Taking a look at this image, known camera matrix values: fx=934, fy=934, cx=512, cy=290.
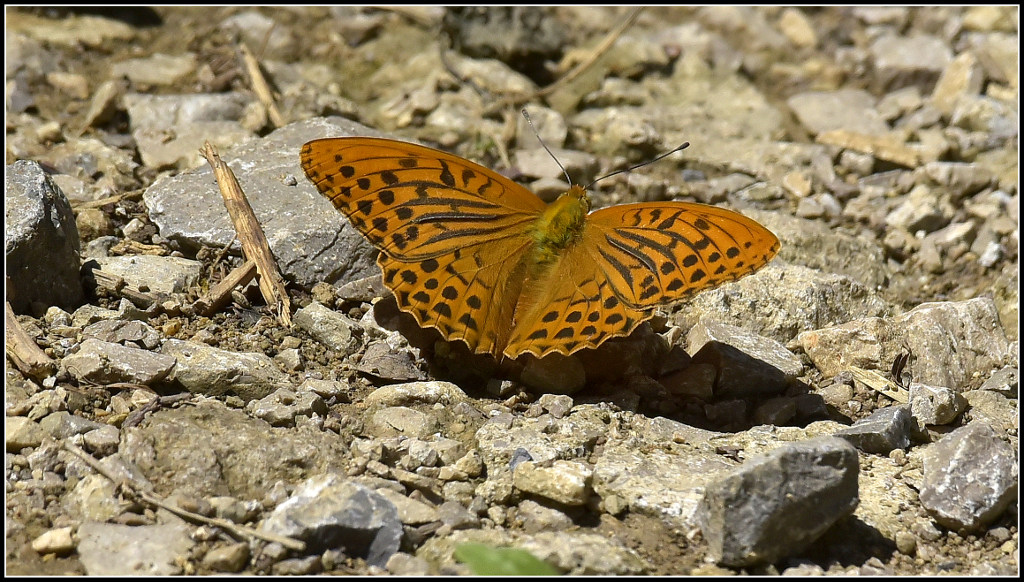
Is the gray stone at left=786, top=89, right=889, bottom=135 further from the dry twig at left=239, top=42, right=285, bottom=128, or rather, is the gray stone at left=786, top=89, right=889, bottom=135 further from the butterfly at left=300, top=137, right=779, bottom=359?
the dry twig at left=239, top=42, right=285, bottom=128

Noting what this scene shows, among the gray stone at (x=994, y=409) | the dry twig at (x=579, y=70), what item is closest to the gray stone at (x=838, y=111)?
the dry twig at (x=579, y=70)

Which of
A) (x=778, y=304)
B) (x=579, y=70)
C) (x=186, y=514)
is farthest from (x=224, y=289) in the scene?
(x=579, y=70)

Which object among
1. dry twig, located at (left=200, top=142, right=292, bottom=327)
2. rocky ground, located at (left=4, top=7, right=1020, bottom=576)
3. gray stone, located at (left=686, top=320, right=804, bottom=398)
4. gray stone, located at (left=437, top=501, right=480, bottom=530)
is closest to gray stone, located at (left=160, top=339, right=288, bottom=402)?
rocky ground, located at (left=4, top=7, right=1020, bottom=576)

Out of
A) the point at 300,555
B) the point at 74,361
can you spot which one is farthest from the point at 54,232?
the point at 300,555

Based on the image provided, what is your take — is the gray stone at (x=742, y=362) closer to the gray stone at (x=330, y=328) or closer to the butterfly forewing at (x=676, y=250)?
the butterfly forewing at (x=676, y=250)

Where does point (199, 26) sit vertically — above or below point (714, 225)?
above

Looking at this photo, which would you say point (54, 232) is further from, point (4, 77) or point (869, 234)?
point (869, 234)

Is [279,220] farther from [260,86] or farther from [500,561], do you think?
[500,561]
